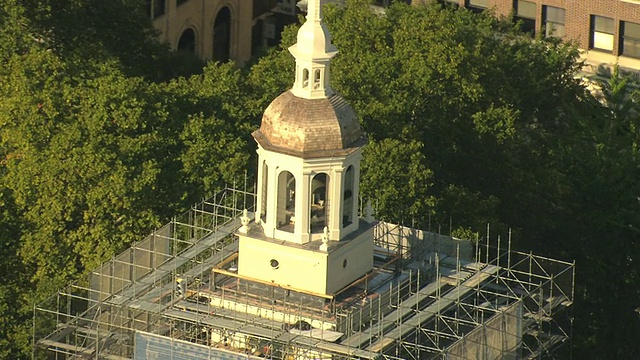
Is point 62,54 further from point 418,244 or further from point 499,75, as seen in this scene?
point 418,244

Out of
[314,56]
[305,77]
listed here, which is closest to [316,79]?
[305,77]

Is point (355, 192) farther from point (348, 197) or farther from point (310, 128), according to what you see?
point (310, 128)

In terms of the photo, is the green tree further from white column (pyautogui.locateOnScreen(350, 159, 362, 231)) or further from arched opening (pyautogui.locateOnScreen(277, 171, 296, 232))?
arched opening (pyautogui.locateOnScreen(277, 171, 296, 232))

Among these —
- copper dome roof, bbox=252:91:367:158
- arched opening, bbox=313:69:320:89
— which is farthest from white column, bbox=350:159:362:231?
arched opening, bbox=313:69:320:89

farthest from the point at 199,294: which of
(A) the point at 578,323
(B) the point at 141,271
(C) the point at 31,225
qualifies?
(A) the point at 578,323

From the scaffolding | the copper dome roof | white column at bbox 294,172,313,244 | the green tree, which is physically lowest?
the scaffolding

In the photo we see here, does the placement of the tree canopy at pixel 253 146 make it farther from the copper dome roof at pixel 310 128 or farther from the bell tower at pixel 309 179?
the copper dome roof at pixel 310 128
